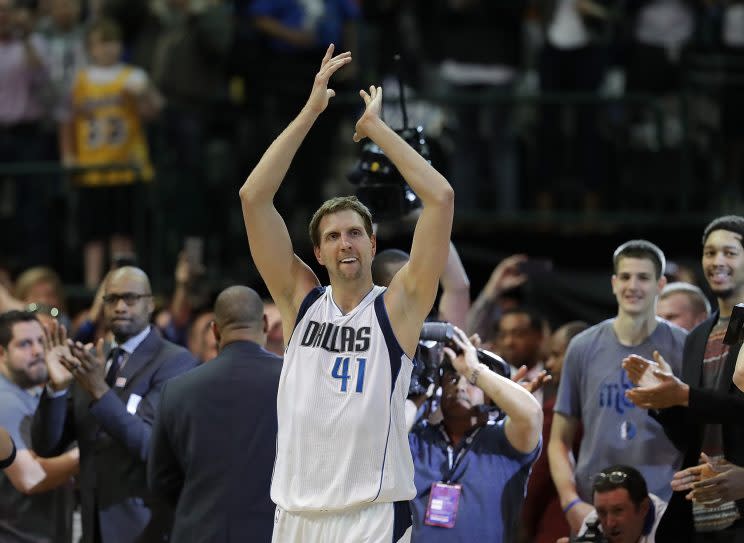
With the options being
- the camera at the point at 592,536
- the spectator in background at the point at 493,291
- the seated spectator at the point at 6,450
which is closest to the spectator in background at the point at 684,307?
the spectator in background at the point at 493,291

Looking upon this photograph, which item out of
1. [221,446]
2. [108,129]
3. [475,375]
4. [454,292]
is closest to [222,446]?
[221,446]

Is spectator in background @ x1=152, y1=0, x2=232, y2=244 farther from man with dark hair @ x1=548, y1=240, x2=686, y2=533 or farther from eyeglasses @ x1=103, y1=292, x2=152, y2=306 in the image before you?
man with dark hair @ x1=548, y1=240, x2=686, y2=533

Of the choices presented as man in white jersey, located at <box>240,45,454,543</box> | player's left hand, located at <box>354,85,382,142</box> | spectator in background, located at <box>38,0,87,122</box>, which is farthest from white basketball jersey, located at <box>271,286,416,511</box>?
spectator in background, located at <box>38,0,87,122</box>

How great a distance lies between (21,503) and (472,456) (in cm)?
245

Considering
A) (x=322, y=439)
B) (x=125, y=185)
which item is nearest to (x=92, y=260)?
(x=125, y=185)

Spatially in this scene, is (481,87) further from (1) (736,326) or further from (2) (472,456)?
(1) (736,326)

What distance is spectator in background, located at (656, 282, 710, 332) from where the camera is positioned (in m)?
7.82

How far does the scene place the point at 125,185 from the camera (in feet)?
36.4

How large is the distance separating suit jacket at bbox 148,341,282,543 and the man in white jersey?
0.84 metres

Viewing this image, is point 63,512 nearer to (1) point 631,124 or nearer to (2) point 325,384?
(2) point 325,384

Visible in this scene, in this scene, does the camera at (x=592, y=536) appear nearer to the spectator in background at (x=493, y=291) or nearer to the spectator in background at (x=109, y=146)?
the spectator in background at (x=493, y=291)

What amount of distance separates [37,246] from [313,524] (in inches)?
267

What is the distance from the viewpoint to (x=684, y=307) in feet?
25.7

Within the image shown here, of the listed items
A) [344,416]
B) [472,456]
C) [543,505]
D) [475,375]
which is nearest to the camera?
[344,416]
